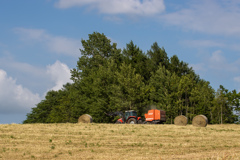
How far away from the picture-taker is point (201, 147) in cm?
2291

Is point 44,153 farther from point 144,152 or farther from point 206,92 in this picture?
point 206,92

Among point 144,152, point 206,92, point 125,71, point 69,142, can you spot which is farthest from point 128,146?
point 206,92

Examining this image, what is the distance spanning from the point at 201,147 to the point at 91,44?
73191mm

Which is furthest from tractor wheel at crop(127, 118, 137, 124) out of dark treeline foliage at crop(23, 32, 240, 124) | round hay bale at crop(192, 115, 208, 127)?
dark treeline foliage at crop(23, 32, 240, 124)

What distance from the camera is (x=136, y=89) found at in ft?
223

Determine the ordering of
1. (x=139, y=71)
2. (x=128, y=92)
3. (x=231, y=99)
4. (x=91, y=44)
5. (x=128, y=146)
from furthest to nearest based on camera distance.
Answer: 1. (x=91, y=44)
2. (x=139, y=71)
3. (x=231, y=99)
4. (x=128, y=92)
5. (x=128, y=146)

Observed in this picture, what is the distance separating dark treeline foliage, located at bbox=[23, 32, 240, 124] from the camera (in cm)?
6850

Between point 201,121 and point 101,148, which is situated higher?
point 201,121

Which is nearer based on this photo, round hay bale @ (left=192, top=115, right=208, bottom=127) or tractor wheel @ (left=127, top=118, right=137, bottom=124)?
round hay bale @ (left=192, top=115, right=208, bottom=127)

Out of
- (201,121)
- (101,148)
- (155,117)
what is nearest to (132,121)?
(155,117)

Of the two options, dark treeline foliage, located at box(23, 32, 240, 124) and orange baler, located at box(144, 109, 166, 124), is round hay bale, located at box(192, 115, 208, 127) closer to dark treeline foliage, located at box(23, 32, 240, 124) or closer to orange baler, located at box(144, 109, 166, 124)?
orange baler, located at box(144, 109, 166, 124)

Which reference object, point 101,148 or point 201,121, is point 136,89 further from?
point 101,148

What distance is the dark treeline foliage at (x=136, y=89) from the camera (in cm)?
6850

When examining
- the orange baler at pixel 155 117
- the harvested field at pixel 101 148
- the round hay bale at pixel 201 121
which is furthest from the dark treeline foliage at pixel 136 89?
the harvested field at pixel 101 148
